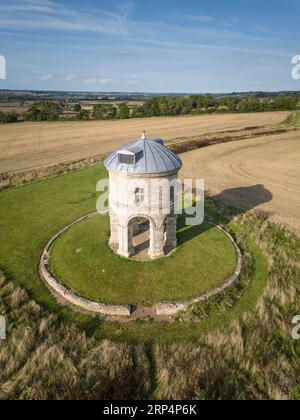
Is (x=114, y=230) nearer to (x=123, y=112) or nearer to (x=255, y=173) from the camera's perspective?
(x=255, y=173)

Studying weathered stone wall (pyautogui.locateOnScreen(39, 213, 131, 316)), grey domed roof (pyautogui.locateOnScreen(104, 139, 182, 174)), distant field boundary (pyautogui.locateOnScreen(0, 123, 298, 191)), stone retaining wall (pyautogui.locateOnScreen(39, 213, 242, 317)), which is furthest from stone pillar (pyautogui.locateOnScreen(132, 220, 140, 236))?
distant field boundary (pyautogui.locateOnScreen(0, 123, 298, 191))

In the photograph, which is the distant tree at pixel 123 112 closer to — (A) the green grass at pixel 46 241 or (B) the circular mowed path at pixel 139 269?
(A) the green grass at pixel 46 241

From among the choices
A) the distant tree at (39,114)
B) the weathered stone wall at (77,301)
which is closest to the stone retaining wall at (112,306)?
the weathered stone wall at (77,301)

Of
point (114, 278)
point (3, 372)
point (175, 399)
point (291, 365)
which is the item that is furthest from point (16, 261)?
point (291, 365)

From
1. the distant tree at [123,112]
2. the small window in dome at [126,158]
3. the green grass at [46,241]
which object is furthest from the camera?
the distant tree at [123,112]

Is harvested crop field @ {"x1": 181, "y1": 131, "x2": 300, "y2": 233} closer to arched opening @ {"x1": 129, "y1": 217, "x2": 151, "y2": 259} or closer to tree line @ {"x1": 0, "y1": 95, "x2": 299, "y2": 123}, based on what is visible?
arched opening @ {"x1": 129, "y1": 217, "x2": 151, "y2": 259}

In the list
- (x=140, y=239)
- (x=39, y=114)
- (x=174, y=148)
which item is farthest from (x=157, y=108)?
(x=140, y=239)

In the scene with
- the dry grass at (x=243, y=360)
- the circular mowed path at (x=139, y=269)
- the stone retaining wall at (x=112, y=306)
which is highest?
the circular mowed path at (x=139, y=269)

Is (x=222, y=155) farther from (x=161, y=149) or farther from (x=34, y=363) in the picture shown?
(x=34, y=363)
